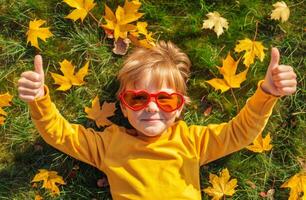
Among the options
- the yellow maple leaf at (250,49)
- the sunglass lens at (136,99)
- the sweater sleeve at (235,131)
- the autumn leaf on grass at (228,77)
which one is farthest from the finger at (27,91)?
the yellow maple leaf at (250,49)

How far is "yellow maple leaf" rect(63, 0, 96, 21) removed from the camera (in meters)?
3.61

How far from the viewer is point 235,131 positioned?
10.8 ft

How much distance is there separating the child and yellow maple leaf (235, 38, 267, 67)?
0.42 metres

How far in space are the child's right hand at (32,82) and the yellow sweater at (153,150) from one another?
0.22 meters

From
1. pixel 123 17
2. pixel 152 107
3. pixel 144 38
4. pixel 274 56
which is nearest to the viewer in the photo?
pixel 274 56

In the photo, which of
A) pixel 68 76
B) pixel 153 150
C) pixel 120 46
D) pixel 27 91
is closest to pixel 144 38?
pixel 120 46

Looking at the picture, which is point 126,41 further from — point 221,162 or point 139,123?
point 221,162

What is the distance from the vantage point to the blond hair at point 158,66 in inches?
128

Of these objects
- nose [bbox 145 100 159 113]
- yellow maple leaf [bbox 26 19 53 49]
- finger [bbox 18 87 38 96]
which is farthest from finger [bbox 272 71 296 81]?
yellow maple leaf [bbox 26 19 53 49]

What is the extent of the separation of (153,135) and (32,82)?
0.76 metres

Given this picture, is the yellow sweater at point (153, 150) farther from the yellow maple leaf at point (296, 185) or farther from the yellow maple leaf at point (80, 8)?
the yellow maple leaf at point (80, 8)

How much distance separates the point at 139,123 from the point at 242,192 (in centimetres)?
93

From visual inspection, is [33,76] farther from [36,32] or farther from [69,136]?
[36,32]

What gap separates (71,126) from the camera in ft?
11.2
